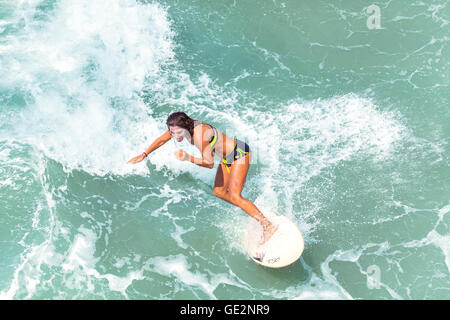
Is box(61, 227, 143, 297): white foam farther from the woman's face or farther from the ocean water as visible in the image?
the woman's face

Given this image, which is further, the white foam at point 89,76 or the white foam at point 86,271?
the white foam at point 89,76

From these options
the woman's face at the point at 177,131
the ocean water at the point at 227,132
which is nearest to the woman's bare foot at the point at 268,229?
the ocean water at the point at 227,132

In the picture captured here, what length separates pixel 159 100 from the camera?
1243 centimetres

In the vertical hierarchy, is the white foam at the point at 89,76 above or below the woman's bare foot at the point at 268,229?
above

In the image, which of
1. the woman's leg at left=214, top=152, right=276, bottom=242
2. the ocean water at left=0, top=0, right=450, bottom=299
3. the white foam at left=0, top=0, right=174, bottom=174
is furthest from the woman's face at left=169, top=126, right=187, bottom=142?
the white foam at left=0, top=0, right=174, bottom=174

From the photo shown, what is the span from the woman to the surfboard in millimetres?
153

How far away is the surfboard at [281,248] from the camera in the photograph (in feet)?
28.5

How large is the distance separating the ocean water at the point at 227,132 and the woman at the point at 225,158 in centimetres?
109

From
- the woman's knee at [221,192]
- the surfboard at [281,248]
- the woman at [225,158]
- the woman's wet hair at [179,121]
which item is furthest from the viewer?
the woman's knee at [221,192]

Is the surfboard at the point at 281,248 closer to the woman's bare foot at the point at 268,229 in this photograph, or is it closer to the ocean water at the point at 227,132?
the woman's bare foot at the point at 268,229

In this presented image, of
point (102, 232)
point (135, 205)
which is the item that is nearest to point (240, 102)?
point (135, 205)

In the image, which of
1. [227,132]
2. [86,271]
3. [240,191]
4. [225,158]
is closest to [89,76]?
[227,132]

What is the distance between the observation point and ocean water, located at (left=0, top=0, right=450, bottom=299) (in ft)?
30.7
